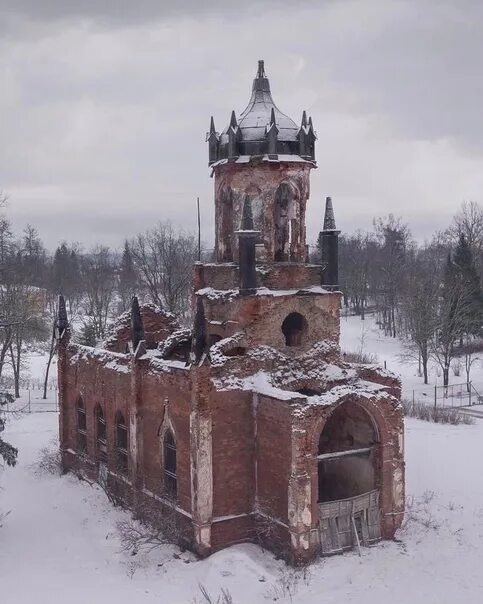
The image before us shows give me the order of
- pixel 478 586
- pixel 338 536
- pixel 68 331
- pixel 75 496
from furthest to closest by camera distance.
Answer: pixel 68 331 → pixel 75 496 → pixel 338 536 → pixel 478 586

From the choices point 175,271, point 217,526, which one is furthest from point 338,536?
point 175,271

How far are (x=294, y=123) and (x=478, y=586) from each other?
479 inches

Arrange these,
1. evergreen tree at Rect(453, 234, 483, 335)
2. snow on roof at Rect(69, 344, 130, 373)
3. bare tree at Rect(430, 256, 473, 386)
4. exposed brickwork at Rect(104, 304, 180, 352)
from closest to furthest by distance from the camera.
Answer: snow on roof at Rect(69, 344, 130, 373) → exposed brickwork at Rect(104, 304, 180, 352) → bare tree at Rect(430, 256, 473, 386) → evergreen tree at Rect(453, 234, 483, 335)

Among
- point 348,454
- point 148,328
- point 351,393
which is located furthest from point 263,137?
point 348,454

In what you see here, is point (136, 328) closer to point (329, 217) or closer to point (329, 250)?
point (329, 250)

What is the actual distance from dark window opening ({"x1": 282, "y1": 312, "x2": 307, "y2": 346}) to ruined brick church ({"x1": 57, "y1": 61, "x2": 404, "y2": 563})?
0.13ft

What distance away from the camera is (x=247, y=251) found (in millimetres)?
16031

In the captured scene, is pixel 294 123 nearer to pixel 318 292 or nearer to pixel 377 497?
pixel 318 292

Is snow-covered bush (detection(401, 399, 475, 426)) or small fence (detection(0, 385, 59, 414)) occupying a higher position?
snow-covered bush (detection(401, 399, 475, 426))

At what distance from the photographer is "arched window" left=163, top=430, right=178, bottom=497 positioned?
16344 mm

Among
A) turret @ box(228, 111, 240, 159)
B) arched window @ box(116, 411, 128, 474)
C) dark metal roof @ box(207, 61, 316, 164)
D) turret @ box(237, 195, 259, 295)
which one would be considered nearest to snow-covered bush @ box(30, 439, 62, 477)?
arched window @ box(116, 411, 128, 474)

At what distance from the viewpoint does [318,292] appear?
1695cm

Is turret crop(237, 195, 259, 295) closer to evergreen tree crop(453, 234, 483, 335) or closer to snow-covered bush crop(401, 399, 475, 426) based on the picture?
snow-covered bush crop(401, 399, 475, 426)

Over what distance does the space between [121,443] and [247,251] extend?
724 cm
